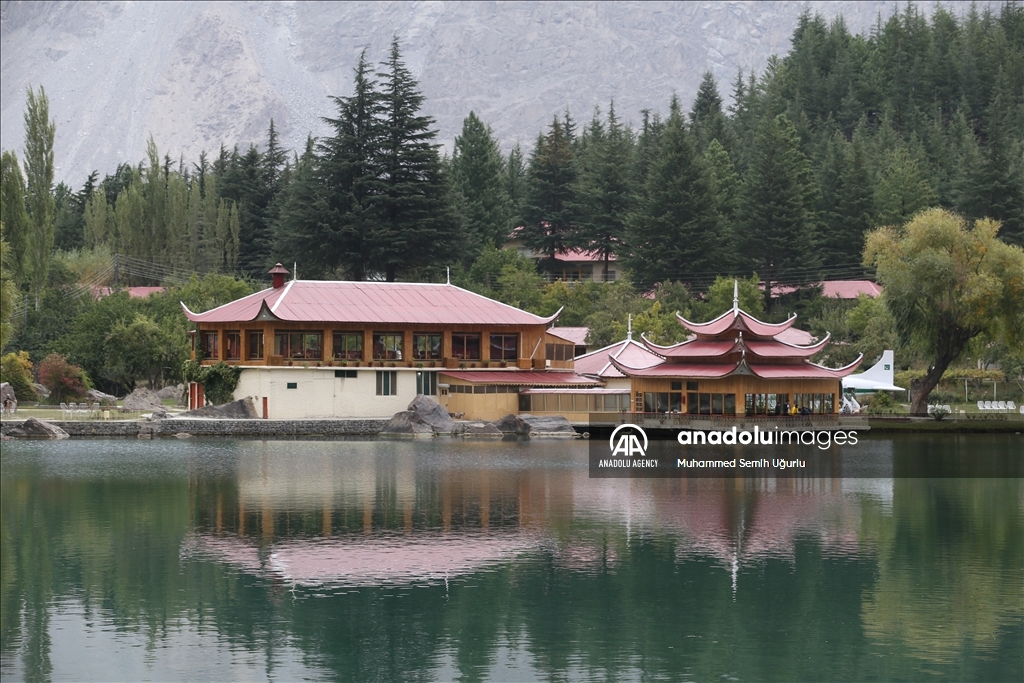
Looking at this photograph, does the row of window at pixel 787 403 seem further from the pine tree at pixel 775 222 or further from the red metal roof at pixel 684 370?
the pine tree at pixel 775 222

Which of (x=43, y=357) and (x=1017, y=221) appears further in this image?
(x=1017, y=221)

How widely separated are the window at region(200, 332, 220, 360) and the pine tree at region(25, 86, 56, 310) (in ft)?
40.4

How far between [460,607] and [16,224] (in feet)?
173

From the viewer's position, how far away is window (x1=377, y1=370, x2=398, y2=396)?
208 feet

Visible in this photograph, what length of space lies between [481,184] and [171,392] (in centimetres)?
3669

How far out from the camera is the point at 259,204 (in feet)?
341

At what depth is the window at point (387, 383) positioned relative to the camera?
63375 millimetres

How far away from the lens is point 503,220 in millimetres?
99125

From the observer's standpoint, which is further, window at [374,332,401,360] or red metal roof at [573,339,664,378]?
red metal roof at [573,339,664,378]

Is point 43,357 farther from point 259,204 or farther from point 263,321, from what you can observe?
point 259,204

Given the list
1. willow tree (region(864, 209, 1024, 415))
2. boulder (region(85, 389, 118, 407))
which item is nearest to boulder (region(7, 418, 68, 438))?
boulder (region(85, 389, 118, 407))

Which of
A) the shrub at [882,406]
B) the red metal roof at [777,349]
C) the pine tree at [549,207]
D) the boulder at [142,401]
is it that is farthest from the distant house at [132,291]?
the shrub at [882,406]

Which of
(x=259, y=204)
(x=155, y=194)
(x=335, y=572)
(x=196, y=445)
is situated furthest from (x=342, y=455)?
(x=259, y=204)

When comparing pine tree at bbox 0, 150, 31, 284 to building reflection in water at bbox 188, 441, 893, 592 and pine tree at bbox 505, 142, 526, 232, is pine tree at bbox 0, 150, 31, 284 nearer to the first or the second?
building reflection in water at bbox 188, 441, 893, 592
